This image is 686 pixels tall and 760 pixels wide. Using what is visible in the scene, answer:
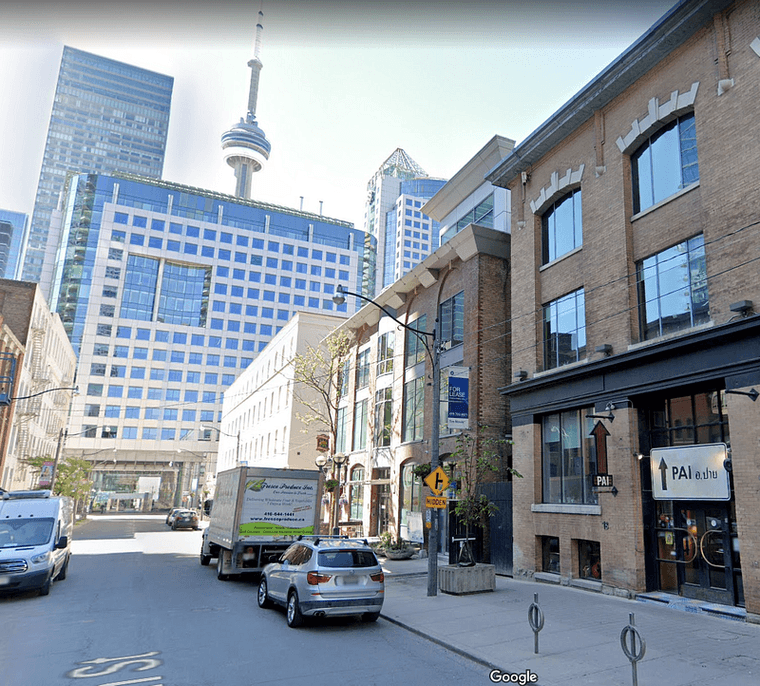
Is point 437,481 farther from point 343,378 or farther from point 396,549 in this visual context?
point 343,378

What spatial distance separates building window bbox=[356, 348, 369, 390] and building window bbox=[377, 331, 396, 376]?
2088mm

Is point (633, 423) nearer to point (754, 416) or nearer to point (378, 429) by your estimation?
point (754, 416)

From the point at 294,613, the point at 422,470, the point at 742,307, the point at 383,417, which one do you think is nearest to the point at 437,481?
the point at 294,613

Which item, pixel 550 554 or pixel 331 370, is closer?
pixel 550 554

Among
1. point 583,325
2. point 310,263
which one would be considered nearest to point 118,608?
point 583,325

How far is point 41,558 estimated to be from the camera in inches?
562

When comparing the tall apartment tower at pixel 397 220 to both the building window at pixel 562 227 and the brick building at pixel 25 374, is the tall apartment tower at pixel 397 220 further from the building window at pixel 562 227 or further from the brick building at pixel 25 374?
the building window at pixel 562 227

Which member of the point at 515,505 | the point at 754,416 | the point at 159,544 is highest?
the point at 754,416

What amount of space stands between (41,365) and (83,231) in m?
70.3

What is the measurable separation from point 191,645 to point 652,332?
40.6 feet

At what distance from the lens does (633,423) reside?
48.1 feet

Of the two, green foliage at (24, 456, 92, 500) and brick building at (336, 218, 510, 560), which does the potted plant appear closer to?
brick building at (336, 218, 510, 560)

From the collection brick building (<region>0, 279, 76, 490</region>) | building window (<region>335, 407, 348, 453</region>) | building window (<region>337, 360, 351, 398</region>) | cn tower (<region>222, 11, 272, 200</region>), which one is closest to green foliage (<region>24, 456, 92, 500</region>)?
brick building (<region>0, 279, 76, 490</region>)

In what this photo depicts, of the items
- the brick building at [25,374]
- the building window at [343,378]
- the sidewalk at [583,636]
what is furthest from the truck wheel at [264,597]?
the brick building at [25,374]
